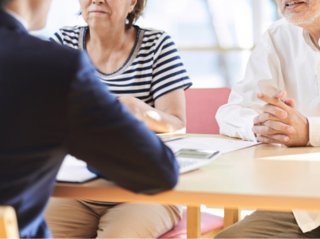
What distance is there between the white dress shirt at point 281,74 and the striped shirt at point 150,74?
19cm

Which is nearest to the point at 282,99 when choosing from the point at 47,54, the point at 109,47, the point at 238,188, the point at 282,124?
the point at 282,124

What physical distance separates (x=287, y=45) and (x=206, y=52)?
2976 mm

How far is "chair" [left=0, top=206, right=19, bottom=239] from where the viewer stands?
70 cm

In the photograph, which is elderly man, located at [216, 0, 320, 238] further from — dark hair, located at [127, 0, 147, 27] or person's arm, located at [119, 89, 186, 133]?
dark hair, located at [127, 0, 147, 27]

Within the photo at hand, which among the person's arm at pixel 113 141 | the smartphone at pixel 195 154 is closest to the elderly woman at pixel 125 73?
the smartphone at pixel 195 154

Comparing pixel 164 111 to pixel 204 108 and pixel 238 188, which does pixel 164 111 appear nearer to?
pixel 204 108

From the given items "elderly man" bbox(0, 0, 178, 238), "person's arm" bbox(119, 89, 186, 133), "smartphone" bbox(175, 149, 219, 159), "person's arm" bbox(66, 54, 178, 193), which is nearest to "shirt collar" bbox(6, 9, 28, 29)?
"elderly man" bbox(0, 0, 178, 238)

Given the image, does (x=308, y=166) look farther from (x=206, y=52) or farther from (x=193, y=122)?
(x=206, y=52)

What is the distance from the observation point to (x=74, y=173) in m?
1.00

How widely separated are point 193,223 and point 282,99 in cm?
42

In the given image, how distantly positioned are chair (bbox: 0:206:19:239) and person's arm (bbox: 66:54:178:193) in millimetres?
133

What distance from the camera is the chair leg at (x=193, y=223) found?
141 centimetres

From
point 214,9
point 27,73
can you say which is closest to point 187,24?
point 214,9

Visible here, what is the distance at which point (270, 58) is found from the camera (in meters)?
1.73
